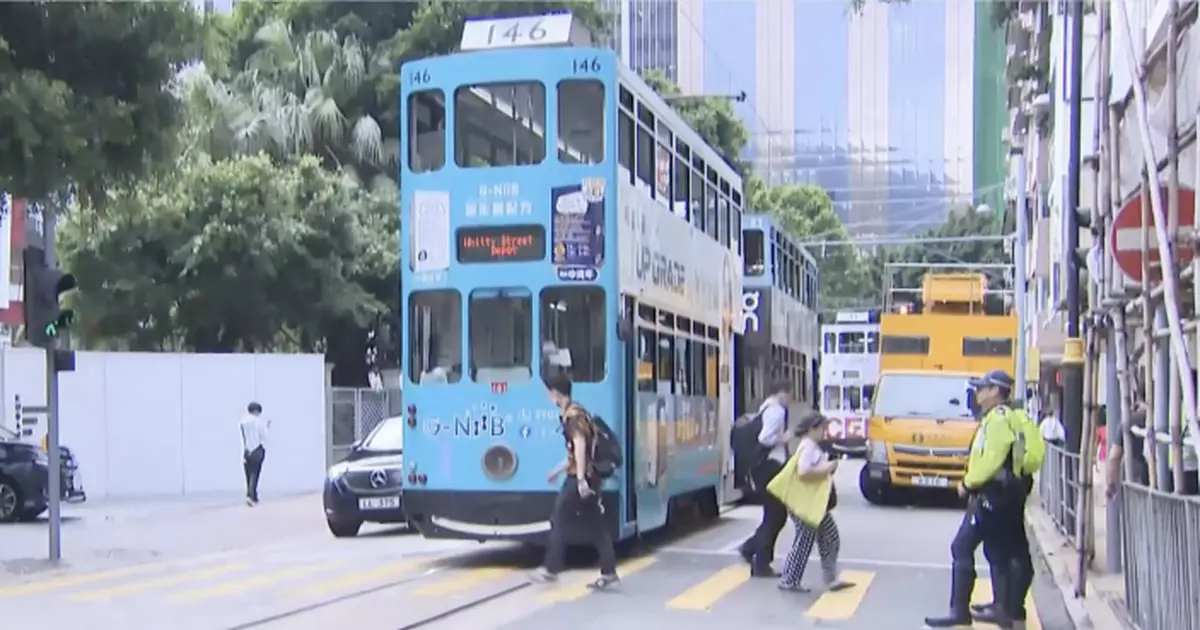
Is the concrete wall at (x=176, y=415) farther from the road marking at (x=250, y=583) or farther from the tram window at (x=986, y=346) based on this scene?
the tram window at (x=986, y=346)

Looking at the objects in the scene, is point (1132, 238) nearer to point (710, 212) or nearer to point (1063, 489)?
point (1063, 489)

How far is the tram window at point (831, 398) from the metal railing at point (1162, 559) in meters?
31.8

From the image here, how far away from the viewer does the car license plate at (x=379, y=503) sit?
17.9 m

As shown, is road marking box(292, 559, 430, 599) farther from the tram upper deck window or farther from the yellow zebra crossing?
the tram upper deck window

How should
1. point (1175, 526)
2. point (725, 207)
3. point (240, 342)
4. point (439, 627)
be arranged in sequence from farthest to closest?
point (240, 342)
point (725, 207)
point (439, 627)
point (1175, 526)

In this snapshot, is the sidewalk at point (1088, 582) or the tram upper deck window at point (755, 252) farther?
the tram upper deck window at point (755, 252)

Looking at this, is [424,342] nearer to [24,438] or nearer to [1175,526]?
[1175,526]

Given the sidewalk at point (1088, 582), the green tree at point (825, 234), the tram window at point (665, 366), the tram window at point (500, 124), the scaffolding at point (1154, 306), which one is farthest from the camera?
the green tree at point (825, 234)

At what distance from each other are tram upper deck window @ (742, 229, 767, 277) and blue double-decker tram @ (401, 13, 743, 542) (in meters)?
10.2

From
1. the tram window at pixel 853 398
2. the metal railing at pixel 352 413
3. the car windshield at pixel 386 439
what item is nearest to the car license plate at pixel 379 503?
the car windshield at pixel 386 439

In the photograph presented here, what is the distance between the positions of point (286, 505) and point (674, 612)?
13441 millimetres

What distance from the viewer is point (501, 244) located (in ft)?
45.6

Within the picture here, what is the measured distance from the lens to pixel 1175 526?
342 inches

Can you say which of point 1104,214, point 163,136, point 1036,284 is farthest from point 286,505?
point 1036,284
